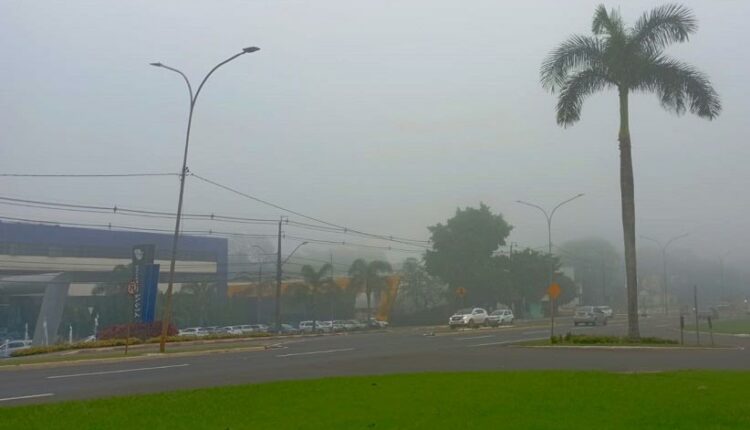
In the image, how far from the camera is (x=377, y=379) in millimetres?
17219

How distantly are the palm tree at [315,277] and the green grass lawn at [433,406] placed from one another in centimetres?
5647

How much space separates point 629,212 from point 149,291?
25.6 m

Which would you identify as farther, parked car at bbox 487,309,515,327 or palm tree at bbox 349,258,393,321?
palm tree at bbox 349,258,393,321

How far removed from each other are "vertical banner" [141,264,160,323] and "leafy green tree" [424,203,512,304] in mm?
41463

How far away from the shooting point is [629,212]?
33.2 metres

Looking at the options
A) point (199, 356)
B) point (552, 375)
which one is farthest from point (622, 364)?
point (199, 356)

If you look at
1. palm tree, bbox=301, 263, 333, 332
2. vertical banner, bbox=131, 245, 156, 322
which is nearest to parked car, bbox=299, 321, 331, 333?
palm tree, bbox=301, 263, 333, 332

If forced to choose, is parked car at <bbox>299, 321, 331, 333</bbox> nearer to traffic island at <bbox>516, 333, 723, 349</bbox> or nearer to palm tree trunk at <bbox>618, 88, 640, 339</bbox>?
traffic island at <bbox>516, 333, 723, 349</bbox>

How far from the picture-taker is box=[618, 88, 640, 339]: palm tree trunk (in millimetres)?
33094

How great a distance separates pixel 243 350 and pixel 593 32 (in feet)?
61.2

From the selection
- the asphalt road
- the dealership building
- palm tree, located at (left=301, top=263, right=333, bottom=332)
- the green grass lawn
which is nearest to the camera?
the green grass lawn

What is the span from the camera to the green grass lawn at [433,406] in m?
10.8

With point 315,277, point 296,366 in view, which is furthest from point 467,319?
point 296,366

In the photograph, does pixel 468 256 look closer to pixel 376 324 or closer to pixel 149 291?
pixel 376 324
